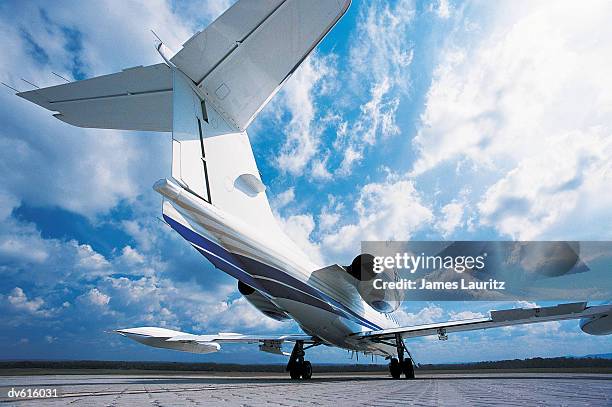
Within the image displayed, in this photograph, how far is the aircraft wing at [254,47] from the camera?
803 centimetres

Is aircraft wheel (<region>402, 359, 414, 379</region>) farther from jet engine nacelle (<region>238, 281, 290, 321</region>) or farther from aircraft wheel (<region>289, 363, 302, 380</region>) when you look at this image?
jet engine nacelle (<region>238, 281, 290, 321</region>)

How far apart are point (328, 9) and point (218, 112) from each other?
12.3ft

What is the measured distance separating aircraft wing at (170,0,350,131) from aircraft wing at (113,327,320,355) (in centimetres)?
858

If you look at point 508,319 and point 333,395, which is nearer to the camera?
point 333,395

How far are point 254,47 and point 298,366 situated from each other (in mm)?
10474

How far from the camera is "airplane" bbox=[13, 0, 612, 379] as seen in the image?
8.41m

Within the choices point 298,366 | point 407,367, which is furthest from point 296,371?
point 407,367

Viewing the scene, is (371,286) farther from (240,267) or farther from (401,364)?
(240,267)

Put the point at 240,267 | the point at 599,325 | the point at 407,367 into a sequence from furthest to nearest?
the point at 407,367 → the point at 599,325 → the point at 240,267

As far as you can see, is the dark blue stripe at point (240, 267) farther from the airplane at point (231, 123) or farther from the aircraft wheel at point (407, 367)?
the aircraft wheel at point (407, 367)

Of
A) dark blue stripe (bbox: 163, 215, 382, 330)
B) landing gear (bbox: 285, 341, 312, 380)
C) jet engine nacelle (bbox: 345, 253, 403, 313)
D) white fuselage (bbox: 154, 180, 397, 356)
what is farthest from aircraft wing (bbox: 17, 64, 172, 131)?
landing gear (bbox: 285, 341, 312, 380)

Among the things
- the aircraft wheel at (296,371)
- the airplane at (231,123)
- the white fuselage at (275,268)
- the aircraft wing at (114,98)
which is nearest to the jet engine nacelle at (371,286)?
the white fuselage at (275,268)

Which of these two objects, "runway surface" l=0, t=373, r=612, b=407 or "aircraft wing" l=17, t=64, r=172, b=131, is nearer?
"runway surface" l=0, t=373, r=612, b=407

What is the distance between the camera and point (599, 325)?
1321 centimetres
